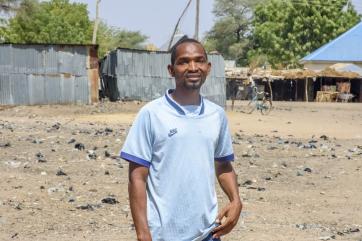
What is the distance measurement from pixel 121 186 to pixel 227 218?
667 centimetres

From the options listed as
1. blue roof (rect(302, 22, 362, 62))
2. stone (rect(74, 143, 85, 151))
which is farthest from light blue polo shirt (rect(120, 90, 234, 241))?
blue roof (rect(302, 22, 362, 62))

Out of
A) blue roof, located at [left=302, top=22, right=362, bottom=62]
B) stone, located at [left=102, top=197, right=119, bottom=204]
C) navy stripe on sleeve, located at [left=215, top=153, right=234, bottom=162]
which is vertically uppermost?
navy stripe on sleeve, located at [left=215, top=153, right=234, bottom=162]

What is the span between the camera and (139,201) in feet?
11.8

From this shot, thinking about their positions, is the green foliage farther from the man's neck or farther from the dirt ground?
the man's neck

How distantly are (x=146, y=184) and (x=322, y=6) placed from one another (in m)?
67.7

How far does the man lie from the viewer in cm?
364

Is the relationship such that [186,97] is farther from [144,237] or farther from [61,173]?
[61,173]

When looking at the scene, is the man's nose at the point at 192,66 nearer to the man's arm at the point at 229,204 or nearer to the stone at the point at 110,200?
the man's arm at the point at 229,204

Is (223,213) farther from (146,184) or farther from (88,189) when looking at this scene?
(88,189)

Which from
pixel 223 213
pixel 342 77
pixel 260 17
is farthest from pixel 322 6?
pixel 223 213

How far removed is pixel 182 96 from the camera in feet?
12.3

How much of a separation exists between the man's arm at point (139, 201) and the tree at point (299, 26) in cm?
6441

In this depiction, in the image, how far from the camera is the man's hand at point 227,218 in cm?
379

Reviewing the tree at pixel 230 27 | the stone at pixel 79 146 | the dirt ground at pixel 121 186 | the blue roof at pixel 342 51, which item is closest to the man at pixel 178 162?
the dirt ground at pixel 121 186
